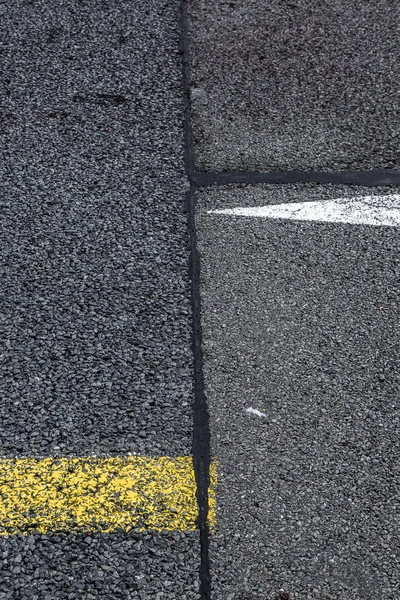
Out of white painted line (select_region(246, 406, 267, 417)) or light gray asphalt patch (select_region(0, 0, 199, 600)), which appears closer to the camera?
light gray asphalt patch (select_region(0, 0, 199, 600))

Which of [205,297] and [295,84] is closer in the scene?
[205,297]

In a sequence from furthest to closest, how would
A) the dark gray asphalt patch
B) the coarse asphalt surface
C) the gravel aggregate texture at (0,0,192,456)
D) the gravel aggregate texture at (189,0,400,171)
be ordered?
the gravel aggregate texture at (189,0,400,171) → the gravel aggregate texture at (0,0,192,456) → the coarse asphalt surface → the dark gray asphalt patch

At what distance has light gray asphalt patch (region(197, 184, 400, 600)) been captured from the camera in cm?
242

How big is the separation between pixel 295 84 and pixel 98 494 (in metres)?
2.98

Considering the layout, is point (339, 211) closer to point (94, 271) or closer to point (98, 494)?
point (94, 271)

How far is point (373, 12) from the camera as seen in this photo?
5.36 metres

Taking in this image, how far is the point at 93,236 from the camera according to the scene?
3568 millimetres

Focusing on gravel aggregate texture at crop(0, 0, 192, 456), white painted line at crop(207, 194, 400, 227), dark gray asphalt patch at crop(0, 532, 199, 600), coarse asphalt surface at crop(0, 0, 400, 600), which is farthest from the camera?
white painted line at crop(207, 194, 400, 227)

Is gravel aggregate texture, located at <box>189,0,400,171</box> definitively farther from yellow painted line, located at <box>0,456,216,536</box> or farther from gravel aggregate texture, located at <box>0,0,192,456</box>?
yellow painted line, located at <box>0,456,216,536</box>

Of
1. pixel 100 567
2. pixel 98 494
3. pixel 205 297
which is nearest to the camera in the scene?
pixel 100 567

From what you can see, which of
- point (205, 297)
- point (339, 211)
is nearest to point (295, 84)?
point (339, 211)

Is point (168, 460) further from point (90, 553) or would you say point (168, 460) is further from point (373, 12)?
point (373, 12)

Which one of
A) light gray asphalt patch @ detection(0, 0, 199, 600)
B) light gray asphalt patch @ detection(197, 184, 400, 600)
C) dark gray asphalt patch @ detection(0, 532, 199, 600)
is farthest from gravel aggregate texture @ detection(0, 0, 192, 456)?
dark gray asphalt patch @ detection(0, 532, 199, 600)

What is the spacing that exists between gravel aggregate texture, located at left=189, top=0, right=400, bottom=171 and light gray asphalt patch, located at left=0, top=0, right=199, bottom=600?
0.22 meters
